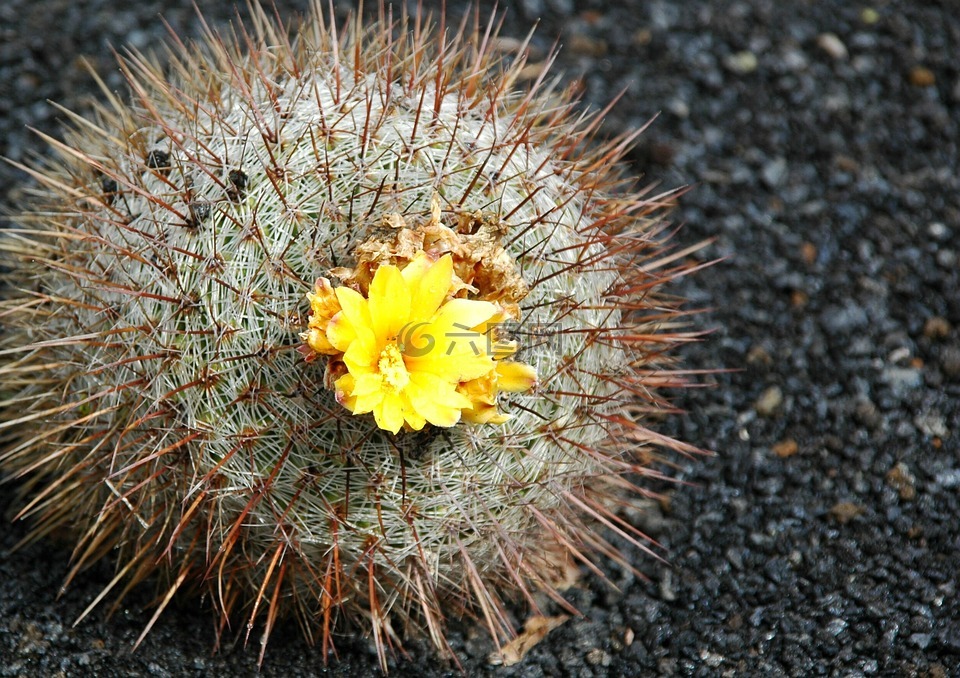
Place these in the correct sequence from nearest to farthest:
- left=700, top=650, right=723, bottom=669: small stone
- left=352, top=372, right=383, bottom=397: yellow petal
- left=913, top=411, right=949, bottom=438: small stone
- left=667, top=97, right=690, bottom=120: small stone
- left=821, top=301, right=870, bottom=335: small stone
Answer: left=352, top=372, right=383, bottom=397: yellow petal → left=700, top=650, right=723, bottom=669: small stone → left=913, top=411, right=949, bottom=438: small stone → left=821, top=301, right=870, bottom=335: small stone → left=667, top=97, right=690, bottom=120: small stone

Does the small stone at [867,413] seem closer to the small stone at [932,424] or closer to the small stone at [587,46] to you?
the small stone at [932,424]

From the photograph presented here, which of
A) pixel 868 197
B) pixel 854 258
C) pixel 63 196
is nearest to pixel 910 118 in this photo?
pixel 868 197

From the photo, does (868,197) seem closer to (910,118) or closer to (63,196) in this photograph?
(910,118)

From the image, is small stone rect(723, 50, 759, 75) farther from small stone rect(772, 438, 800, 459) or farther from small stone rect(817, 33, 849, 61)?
small stone rect(772, 438, 800, 459)

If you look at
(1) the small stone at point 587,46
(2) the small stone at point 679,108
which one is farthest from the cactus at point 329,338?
(1) the small stone at point 587,46

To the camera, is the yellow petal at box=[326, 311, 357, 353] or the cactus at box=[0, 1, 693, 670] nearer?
the yellow petal at box=[326, 311, 357, 353]

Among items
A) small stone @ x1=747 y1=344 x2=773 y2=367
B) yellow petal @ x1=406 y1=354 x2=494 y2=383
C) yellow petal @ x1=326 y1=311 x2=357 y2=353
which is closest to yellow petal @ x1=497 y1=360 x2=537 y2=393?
yellow petal @ x1=406 y1=354 x2=494 y2=383
